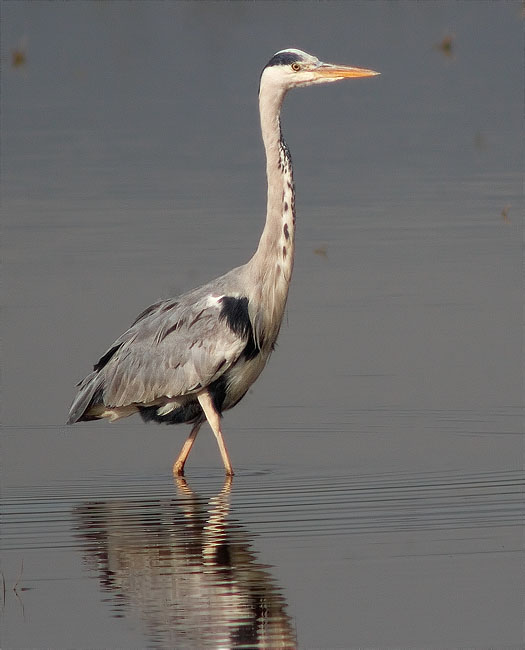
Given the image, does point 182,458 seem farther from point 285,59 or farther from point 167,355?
point 285,59

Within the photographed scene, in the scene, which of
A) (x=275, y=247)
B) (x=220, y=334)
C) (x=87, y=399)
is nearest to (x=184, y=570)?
(x=220, y=334)

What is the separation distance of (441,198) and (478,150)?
132 inches

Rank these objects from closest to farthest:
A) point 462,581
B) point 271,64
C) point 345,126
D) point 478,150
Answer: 1. point 462,581
2. point 271,64
3. point 478,150
4. point 345,126

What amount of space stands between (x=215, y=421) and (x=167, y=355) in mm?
515

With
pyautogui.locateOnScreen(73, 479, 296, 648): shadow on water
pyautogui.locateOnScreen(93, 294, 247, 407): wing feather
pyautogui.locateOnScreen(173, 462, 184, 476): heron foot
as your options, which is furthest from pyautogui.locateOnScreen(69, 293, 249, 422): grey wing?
pyautogui.locateOnScreen(73, 479, 296, 648): shadow on water

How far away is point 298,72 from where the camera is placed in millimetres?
10875

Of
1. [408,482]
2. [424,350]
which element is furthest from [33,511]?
[424,350]

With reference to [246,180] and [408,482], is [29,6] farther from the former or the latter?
[408,482]

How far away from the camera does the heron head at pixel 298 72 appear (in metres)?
10.8

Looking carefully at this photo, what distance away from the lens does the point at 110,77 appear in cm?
2956

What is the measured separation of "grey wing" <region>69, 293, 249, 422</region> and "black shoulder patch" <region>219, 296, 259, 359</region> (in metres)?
0.01

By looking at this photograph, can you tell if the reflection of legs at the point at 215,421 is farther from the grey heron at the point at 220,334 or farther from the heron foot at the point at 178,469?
the heron foot at the point at 178,469

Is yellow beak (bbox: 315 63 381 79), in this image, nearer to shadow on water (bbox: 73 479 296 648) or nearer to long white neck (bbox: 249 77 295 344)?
long white neck (bbox: 249 77 295 344)

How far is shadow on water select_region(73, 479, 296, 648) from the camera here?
25.0 feet
